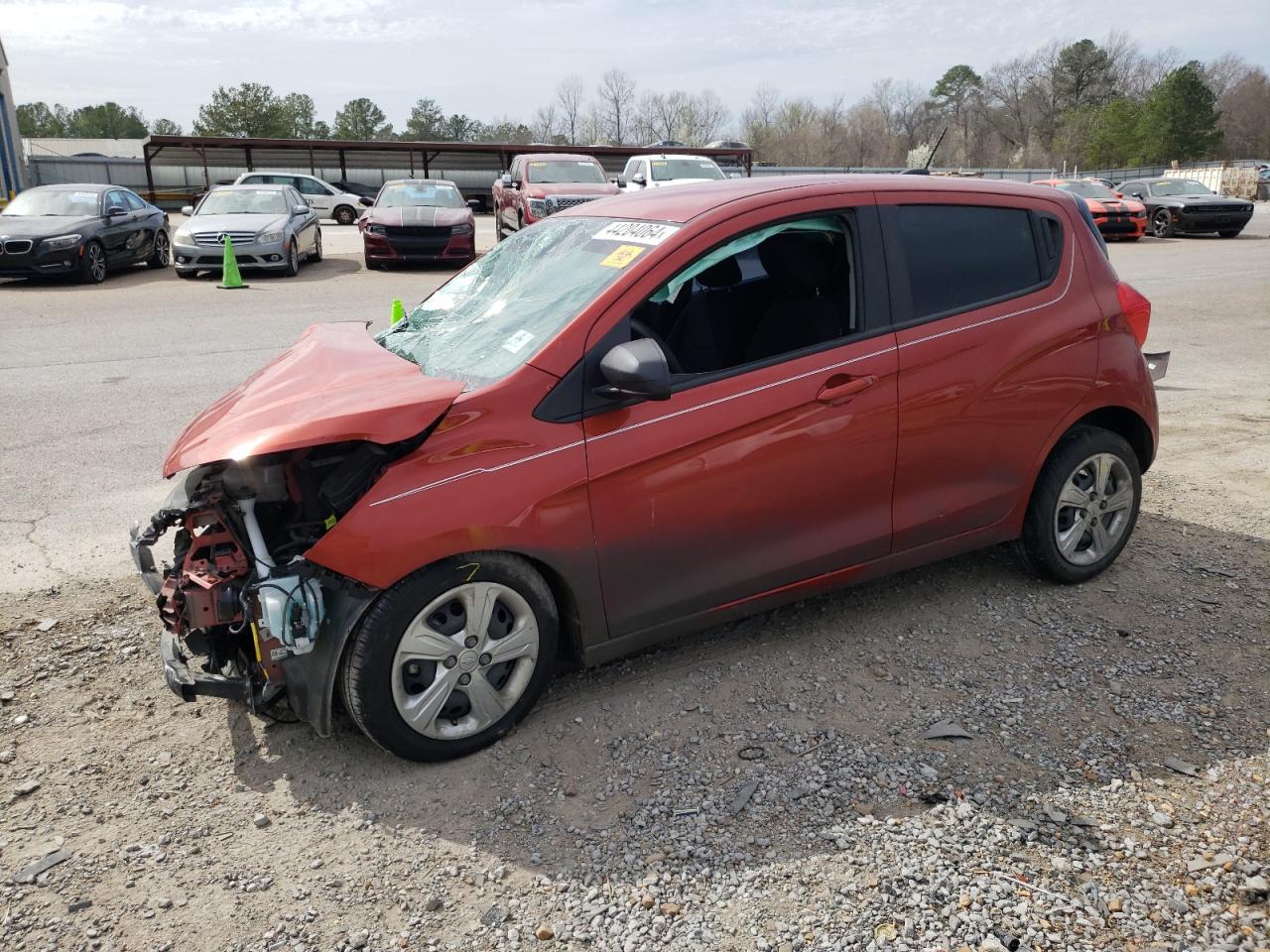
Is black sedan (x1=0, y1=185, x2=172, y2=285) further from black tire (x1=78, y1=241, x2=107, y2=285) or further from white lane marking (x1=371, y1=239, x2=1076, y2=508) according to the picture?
white lane marking (x1=371, y1=239, x2=1076, y2=508)

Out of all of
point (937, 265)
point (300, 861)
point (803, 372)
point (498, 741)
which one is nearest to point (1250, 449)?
point (937, 265)

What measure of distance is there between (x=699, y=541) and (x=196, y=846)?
184 cm

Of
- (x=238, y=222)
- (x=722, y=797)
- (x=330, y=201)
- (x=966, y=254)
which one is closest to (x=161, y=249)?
(x=238, y=222)

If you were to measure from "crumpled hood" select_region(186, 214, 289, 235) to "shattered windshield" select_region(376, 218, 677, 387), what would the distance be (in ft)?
44.2

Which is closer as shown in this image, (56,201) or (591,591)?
(591,591)

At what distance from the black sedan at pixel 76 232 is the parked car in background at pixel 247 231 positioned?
2.89ft

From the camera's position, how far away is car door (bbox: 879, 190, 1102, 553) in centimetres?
387

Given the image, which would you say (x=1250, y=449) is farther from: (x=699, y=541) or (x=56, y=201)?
(x=56, y=201)

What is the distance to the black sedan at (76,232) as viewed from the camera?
582 inches

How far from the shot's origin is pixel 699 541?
348cm

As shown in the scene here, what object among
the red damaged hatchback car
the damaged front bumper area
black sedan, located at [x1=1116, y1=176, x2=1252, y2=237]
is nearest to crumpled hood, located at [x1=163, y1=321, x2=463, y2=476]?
the red damaged hatchback car

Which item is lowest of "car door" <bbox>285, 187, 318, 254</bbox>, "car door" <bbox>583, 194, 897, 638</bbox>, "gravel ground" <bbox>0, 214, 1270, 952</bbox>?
"gravel ground" <bbox>0, 214, 1270, 952</bbox>

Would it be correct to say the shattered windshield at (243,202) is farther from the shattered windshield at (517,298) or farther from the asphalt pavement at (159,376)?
the shattered windshield at (517,298)

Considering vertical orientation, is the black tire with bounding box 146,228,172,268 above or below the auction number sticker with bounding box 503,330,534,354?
above
